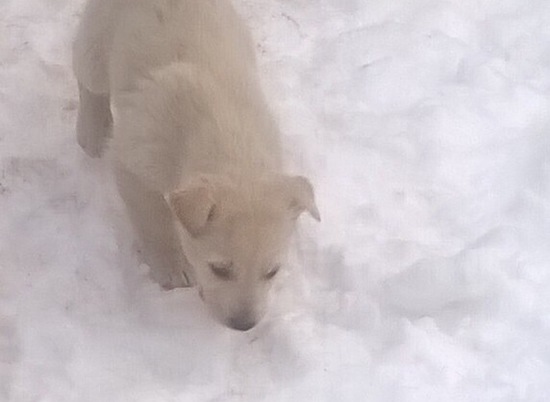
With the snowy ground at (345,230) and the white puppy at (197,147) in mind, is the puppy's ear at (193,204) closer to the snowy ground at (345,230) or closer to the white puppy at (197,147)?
the white puppy at (197,147)

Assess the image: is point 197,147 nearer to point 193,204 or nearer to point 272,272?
point 193,204

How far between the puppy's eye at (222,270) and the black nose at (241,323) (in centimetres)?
14

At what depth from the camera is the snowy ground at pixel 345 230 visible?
3.15m

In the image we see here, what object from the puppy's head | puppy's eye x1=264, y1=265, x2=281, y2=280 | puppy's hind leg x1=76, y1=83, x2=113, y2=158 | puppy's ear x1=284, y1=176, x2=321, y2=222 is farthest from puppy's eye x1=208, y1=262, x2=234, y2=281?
puppy's hind leg x1=76, y1=83, x2=113, y2=158

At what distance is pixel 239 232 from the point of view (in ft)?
9.14

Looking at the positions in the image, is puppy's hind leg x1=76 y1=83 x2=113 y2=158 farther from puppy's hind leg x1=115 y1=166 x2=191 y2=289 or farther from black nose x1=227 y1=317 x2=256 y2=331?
black nose x1=227 y1=317 x2=256 y2=331

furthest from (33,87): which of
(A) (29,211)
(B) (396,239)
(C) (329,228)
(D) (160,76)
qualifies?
(B) (396,239)

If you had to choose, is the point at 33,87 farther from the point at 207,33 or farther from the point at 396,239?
the point at 396,239

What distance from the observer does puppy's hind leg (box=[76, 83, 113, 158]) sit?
363cm

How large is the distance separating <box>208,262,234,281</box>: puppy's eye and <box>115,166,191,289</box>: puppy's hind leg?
1.39 ft

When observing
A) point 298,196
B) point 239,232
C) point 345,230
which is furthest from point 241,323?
point 345,230

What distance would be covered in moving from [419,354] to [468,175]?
3.06 ft

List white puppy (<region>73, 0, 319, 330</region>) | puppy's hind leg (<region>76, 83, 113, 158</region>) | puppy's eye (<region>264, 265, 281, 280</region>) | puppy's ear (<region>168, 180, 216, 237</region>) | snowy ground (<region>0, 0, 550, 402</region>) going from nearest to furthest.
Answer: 1. puppy's ear (<region>168, 180, 216, 237</region>)
2. white puppy (<region>73, 0, 319, 330</region>)
3. puppy's eye (<region>264, 265, 281, 280</region>)
4. snowy ground (<region>0, 0, 550, 402</region>)
5. puppy's hind leg (<region>76, 83, 113, 158</region>)

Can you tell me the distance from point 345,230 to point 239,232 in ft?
2.77
